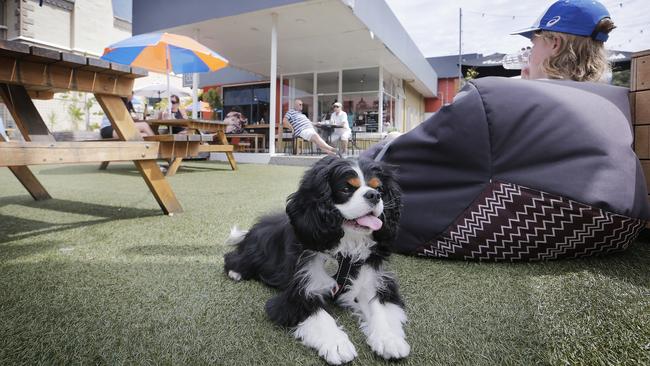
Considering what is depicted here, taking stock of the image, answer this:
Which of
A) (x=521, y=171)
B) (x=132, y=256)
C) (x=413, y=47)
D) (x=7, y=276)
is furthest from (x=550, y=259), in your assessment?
(x=413, y=47)

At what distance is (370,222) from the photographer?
4.45 feet

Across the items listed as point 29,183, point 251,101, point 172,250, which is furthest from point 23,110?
point 251,101

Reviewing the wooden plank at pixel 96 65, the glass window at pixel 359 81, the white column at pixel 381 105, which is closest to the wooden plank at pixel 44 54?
the wooden plank at pixel 96 65

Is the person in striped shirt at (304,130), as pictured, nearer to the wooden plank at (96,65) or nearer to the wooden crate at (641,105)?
the wooden plank at (96,65)

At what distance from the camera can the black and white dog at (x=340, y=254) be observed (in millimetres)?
1278

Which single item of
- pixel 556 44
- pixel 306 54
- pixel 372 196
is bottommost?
pixel 372 196

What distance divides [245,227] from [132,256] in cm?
88

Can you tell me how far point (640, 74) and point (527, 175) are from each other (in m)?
1.03

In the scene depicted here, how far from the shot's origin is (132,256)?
2.06m

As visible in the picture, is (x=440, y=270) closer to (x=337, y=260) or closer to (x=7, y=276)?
(x=337, y=260)

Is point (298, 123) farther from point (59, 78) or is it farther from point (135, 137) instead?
point (59, 78)

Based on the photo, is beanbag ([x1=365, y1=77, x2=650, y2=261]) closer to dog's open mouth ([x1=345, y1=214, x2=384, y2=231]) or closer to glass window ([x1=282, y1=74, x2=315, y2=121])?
dog's open mouth ([x1=345, y1=214, x2=384, y2=231])

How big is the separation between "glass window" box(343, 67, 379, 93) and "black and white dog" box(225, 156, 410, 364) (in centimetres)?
1441

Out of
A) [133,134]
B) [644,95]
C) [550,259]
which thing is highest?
[644,95]
